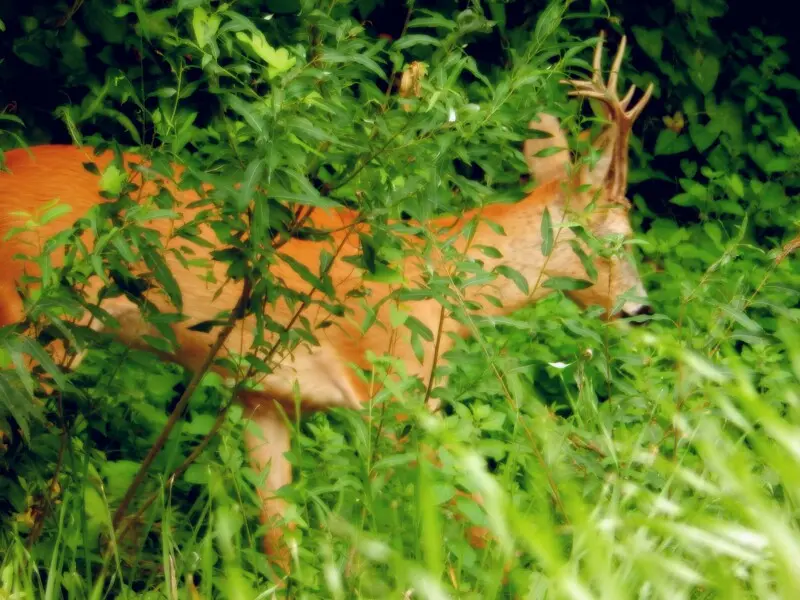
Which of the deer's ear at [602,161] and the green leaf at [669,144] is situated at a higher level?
the deer's ear at [602,161]

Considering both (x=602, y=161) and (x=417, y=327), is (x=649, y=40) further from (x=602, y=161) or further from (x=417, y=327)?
(x=417, y=327)

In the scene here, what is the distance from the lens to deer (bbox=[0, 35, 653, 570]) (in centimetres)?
212

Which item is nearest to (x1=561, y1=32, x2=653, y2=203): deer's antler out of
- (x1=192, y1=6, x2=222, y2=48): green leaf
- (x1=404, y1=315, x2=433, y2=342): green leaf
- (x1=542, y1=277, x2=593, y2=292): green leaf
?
(x1=542, y1=277, x2=593, y2=292): green leaf

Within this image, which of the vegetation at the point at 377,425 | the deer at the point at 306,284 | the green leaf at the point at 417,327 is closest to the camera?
the vegetation at the point at 377,425

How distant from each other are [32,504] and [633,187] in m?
3.31

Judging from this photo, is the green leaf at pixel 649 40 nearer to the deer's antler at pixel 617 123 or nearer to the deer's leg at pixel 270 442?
the deer's antler at pixel 617 123

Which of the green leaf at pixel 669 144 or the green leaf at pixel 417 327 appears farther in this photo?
the green leaf at pixel 669 144

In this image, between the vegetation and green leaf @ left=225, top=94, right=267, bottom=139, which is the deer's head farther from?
green leaf @ left=225, top=94, right=267, bottom=139

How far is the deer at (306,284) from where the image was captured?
2117 mm

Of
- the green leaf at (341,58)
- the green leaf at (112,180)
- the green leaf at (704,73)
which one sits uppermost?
the green leaf at (341,58)

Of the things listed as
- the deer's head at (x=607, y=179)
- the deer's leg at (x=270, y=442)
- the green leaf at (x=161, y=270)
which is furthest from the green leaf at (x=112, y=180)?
the deer's head at (x=607, y=179)

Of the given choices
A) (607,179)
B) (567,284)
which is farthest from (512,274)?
(607,179)

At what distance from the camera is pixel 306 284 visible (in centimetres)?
256

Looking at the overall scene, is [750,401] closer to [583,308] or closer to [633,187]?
[583,308]
